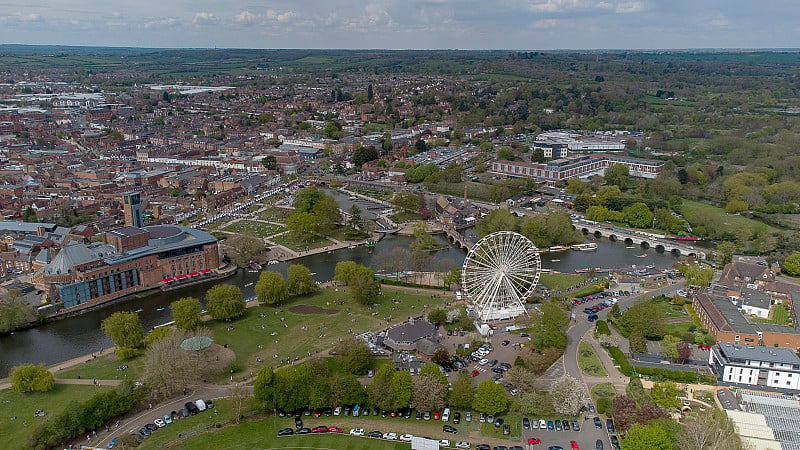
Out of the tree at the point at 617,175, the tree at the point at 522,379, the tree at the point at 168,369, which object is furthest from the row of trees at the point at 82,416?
the tree at the point at 617,175

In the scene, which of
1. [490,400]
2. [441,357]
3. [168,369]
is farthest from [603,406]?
[168,369]

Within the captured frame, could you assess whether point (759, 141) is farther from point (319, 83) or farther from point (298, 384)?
point (319, 83)

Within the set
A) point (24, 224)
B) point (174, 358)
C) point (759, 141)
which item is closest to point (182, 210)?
point (24, 224)

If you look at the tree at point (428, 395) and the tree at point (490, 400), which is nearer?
the tree at point (490, 400)

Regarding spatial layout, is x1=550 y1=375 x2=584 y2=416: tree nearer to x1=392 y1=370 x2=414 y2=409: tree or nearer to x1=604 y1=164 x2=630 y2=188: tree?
x1=392 y1=370 x2=414 y2=409: tree

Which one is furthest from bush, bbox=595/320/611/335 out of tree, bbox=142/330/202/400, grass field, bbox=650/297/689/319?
tree, bbox=142/330/202/400

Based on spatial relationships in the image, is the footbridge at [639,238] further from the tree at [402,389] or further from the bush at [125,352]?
the bush at [125,352]

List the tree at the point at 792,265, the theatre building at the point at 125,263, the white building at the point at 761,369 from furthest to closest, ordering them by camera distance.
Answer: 1. the tree at the point at 792,265
2. the theatre building at the point at 125,263
3. the white building at the point at 761,369
